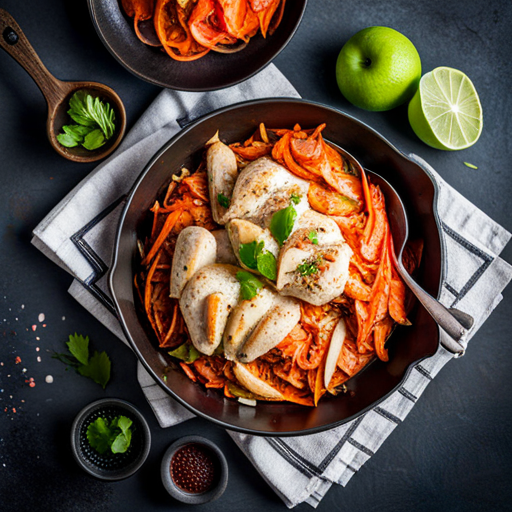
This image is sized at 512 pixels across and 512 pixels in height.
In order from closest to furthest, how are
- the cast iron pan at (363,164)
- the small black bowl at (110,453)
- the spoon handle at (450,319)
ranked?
the spoon handle at (450,319)
the cast iron pan at (363,164)
the small black bowl at (110,453)

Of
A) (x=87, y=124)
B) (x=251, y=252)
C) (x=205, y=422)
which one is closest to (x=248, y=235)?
(x=251, y=252)

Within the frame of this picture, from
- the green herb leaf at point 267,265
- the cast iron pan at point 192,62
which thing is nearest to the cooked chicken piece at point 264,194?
the green herb leaf at point 267,265

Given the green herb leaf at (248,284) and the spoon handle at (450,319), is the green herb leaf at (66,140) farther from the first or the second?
the spoon handle at (450,319)

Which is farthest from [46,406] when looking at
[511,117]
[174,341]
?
[511,117]

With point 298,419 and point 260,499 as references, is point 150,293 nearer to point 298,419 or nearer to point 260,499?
point 298,419

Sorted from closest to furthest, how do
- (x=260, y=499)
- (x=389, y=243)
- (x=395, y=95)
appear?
(x=389, y=243)
(x=395, y=95)
(x=260, y=499)

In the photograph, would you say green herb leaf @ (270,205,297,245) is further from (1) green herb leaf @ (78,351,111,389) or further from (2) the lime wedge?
(1) green herb leaf @ (78,351,111,389)
